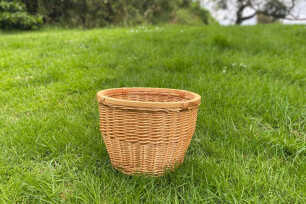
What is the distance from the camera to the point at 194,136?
189 centimetres

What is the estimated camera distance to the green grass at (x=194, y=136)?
1.33 metres

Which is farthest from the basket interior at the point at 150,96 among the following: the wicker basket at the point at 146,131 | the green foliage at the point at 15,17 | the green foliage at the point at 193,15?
the green foliage at the point at 193,15

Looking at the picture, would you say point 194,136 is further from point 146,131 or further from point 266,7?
point 266,7

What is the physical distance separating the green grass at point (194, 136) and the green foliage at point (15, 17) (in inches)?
136

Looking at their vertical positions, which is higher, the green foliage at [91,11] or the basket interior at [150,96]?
the green foliage at [91,11]

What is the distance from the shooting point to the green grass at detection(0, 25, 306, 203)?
133 centimetres

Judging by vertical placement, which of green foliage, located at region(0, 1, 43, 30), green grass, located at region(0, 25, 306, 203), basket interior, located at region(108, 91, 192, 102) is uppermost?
green foliage, located at region(0, 1, 43, 30)

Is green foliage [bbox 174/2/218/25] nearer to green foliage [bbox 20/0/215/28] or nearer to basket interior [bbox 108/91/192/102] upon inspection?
green foliage [bbox 20/0/215/28]

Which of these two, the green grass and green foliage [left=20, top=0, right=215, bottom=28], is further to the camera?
green foliage [left=20, top=0, right=215, bottom=28]

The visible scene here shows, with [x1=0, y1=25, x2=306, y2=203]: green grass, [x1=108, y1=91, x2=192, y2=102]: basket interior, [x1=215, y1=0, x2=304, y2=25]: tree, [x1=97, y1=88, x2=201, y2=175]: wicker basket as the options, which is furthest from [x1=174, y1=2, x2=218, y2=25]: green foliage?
[x1=97, y1=88, x2=201, y2=175]: wicker basket

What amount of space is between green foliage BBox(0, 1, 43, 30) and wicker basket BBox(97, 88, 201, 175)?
6893 millimetres

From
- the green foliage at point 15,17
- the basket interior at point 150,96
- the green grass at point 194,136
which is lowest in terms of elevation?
the green grass at point 194,136

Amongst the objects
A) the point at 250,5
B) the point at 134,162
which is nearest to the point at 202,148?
the point at 134,162

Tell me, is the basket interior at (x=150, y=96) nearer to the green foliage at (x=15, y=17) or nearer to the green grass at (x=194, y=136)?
the green grass at (x=194, y=136)
